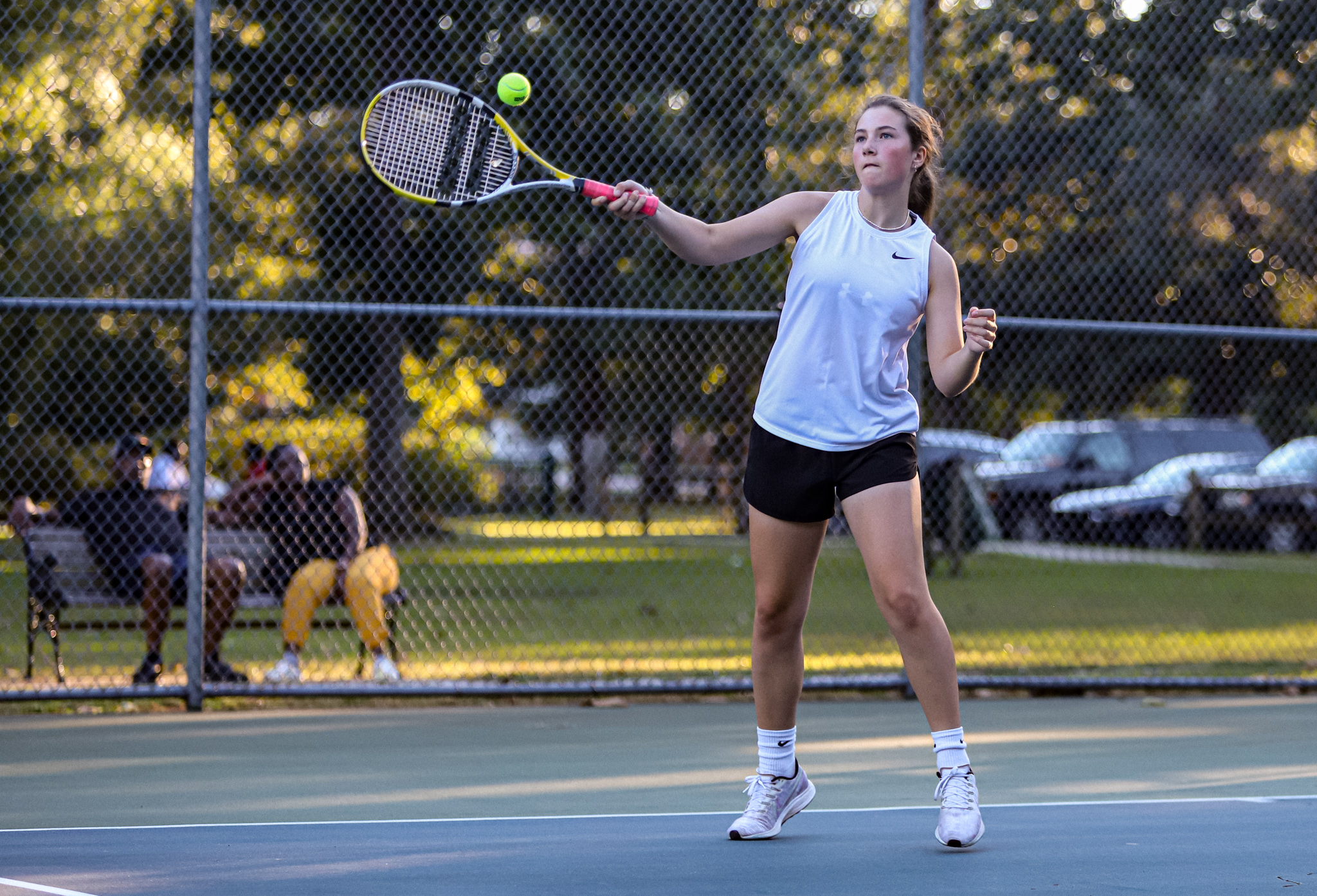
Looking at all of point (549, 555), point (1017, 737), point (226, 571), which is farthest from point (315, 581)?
point (549, 555)

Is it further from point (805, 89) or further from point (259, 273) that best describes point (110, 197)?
point (805, 89)

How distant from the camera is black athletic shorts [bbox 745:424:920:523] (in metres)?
3.90

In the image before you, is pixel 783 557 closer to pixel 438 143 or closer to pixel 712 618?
pixel 438 143

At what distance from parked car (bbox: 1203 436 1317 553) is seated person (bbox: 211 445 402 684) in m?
13.4

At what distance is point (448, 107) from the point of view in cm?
482

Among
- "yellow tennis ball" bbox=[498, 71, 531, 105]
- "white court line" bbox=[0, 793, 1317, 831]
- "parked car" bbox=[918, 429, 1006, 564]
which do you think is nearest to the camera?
"white court line" bbox=[0, 793, 1317, 831]

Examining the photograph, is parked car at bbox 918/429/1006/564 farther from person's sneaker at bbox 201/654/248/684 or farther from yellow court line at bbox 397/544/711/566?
person's sneaker at bbox 201/654/248/684

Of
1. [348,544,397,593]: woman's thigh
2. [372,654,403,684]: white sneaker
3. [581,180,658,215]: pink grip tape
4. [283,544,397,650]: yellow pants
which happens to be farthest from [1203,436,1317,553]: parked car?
[581,180,658,215]: pink grip tape

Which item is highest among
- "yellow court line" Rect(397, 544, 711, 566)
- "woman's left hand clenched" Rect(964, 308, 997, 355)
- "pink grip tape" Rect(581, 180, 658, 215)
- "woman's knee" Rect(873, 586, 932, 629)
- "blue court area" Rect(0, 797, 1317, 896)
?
"yellow court line" Rect(397, 544, 711, 566)

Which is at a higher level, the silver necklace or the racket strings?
the racket strings

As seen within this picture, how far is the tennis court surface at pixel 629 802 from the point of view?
3.67 meters

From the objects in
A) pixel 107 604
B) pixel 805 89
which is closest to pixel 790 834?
pixel 107 604

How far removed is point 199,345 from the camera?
20.5 feet

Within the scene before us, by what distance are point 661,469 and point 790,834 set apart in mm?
9649
